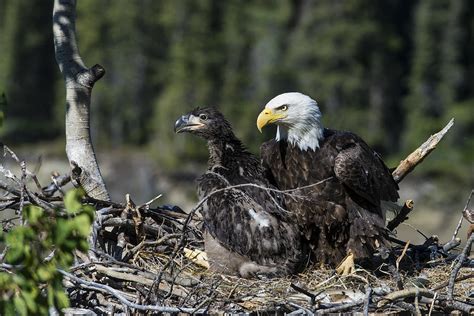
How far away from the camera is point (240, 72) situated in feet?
132

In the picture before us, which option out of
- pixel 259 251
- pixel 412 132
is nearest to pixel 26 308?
pixel 259 251

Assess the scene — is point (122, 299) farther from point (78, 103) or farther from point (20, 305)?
point (78, 103)

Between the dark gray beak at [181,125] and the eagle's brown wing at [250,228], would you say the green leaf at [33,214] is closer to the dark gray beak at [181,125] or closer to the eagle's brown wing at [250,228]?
the eagle's brown wing at [250,228]

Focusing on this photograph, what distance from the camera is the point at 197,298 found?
21.8 feet

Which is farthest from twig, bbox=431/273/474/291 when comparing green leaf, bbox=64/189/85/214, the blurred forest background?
the blurred forest background

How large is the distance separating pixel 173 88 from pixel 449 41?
10.2 m

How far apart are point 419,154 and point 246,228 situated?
1.72m

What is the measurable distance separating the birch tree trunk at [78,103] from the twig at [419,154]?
2294 mm

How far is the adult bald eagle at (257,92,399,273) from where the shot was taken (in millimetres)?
7676

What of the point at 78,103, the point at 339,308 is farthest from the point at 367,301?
the point at 78,103

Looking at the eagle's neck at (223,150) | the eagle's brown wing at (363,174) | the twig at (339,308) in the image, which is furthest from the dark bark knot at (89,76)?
the twig at (339,308)

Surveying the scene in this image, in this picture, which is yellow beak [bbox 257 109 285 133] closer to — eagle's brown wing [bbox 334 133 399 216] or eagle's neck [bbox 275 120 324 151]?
eagle's neck [bbox 275 120 324 151]

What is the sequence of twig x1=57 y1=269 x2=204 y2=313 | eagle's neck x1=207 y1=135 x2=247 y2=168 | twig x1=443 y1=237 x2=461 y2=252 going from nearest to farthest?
twig x1=57 y1=269 x2=204 y2=313 < eagle's neck x1=207 y1=135 x2=247 y2=168 < twig x1=443 y1=237 x2=461 y2=252

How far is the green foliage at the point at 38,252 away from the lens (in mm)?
4547
